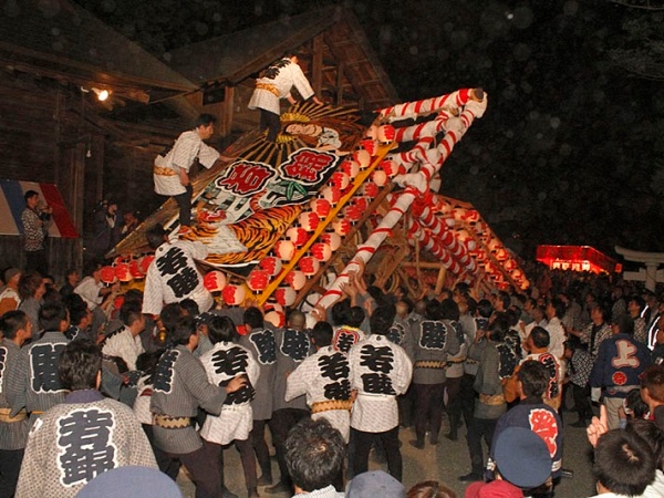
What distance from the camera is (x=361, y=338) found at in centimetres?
681

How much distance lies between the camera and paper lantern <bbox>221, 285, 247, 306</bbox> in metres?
8.98

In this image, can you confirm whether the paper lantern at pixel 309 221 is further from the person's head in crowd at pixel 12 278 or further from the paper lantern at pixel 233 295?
the person's head in crowd at pixel 12 278

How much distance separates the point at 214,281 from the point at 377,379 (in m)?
3.37

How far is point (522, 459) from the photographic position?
353 cm

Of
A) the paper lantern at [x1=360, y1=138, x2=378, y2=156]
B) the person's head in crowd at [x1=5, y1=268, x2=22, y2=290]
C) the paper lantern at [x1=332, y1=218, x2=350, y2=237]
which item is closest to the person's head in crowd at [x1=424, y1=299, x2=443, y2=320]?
the paper lantern at [x1=332, y1=218, x2=350, y2=237]

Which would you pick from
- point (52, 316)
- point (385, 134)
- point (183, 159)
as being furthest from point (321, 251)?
point (52, 316)

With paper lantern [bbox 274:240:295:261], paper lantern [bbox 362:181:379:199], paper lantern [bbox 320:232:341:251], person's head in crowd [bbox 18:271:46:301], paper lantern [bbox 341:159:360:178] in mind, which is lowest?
person's head in crowd [bbox 18:271:46:301]

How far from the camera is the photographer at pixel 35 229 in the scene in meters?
11.5

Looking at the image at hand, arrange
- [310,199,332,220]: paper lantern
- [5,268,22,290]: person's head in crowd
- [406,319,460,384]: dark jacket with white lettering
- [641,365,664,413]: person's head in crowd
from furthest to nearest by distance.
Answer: [310,199,332,220]: paper lantern < [5,268,22,290]: person's head in crowd < [406,319,460,384]: dark jacket with white lettering < [641,365,664,413]: person's head in crowd

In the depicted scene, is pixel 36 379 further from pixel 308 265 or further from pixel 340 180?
pixel 340 180

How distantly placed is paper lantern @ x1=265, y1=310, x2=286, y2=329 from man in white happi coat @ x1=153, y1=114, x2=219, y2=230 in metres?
2.50

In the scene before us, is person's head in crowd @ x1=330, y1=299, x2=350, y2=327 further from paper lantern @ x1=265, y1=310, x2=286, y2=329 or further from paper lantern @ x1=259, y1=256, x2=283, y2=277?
paper lantern @ x1=259, y1=256, x2=283, y2=277

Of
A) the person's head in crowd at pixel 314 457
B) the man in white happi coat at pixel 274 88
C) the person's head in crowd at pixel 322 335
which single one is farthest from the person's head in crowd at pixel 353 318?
the man in white happi coat at pixel 274 88

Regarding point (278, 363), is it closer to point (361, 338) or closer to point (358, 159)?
point (361, 338)
